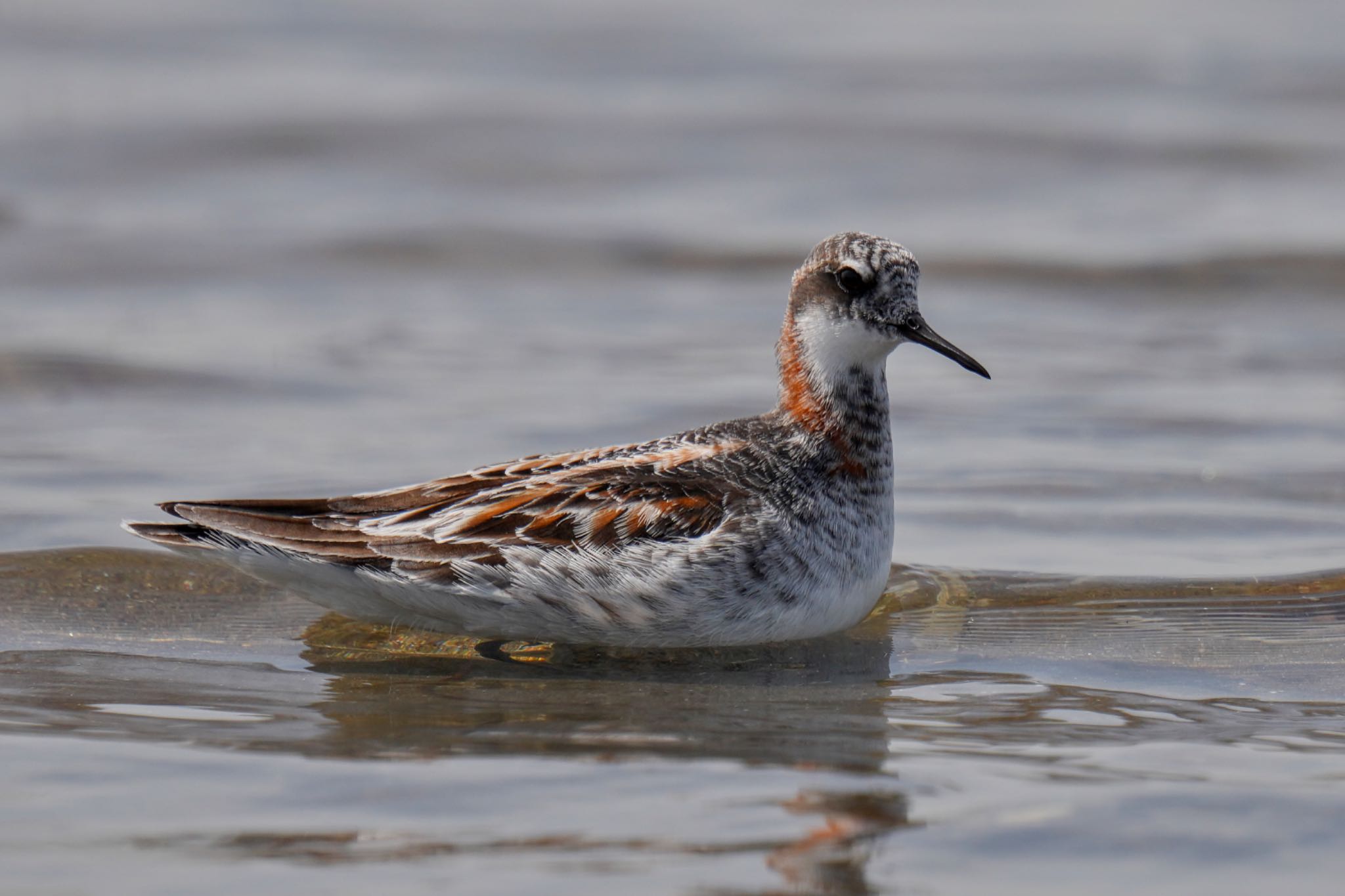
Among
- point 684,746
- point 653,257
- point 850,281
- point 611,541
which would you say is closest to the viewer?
point 684,746

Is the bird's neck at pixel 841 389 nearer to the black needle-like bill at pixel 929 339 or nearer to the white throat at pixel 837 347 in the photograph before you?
the white throat at pixel 837 347

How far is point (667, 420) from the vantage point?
35.9 ft

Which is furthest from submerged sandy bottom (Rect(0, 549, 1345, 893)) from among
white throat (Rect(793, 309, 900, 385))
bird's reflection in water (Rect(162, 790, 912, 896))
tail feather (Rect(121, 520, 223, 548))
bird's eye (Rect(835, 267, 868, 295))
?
bird's eye (Rect(835, 267, 868, 295))

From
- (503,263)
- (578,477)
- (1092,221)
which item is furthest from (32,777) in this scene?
(1092,221)

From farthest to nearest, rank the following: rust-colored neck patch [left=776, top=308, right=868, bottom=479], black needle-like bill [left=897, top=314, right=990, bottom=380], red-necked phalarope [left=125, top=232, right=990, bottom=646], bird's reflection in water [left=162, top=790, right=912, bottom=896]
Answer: rust-colored neck patch [left=776, top=308, right=868, bottom=479]
black needle-like bill [left=897, top=314, right=990, bottom=380]
red-necked phalarope [left=125, top=232, right=990, bottom=646]
bird's reflection in water [left=162, top=790, right=912, bottom=896]

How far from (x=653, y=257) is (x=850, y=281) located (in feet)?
24.4

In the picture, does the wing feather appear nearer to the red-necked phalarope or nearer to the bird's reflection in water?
the red-necked phalarope

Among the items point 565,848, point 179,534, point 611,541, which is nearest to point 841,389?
point 611,541

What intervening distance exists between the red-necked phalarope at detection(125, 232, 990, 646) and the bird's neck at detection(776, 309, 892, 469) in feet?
0.53

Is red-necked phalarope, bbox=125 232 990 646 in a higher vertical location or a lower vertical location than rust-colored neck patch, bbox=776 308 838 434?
lower

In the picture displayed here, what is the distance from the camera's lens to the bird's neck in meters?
7.88

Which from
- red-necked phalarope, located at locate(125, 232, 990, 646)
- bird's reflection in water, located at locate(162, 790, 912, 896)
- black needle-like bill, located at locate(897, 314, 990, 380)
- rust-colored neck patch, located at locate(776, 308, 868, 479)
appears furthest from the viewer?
rust-colored neck patch, located at locate(776, 308, 868, 479)

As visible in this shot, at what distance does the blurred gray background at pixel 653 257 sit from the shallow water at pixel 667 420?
0.06 meters

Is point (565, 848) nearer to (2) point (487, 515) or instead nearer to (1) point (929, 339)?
(2) point (487, 515)
